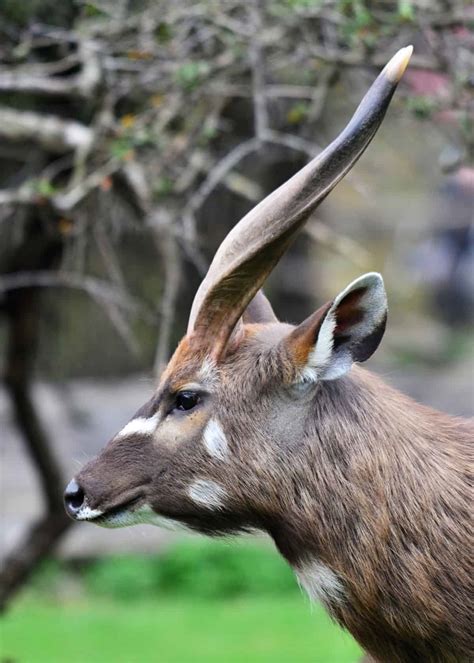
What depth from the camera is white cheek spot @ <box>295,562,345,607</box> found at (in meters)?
4.53

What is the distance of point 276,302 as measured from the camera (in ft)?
56.7

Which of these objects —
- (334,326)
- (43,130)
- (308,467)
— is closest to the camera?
(334,326)

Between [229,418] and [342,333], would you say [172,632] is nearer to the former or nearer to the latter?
[229,418]

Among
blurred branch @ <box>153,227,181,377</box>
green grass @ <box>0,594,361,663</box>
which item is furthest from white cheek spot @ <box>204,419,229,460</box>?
green grass @ <box>0,594,361,663</box>

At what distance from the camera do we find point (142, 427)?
4.63 metres

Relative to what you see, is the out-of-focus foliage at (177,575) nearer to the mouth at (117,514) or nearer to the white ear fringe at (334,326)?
the mouth at (117,514)

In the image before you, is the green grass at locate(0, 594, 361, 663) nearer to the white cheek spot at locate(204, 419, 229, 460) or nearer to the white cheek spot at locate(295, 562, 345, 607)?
the white cheek spot at locate(295, 562, 345, 607)

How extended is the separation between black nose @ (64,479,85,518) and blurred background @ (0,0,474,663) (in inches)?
42.8

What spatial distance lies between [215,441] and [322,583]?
24.5 inches

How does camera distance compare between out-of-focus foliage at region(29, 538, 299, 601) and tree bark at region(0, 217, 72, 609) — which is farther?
out-of-focus foliage at region(29, 538, 299, 601)

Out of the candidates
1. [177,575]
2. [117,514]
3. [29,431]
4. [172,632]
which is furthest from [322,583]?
[177,575]

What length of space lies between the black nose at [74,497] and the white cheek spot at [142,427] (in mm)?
243

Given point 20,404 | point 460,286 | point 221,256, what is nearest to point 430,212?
point 460,286

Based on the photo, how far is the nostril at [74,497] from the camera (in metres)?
4.59
